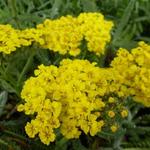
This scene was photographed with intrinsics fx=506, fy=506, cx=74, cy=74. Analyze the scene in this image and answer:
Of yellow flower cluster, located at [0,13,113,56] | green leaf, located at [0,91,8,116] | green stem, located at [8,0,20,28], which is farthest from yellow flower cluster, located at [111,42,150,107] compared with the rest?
green stem, located at [8,0,20,28]

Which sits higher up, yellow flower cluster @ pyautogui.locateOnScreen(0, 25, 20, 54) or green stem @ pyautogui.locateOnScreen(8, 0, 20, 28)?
yellow flower cluster @ pyautogui.locateOnScreen(0, 25, 20, 54)

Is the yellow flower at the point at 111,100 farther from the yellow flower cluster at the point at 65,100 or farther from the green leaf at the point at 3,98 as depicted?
the green leaf at the point at 3,98

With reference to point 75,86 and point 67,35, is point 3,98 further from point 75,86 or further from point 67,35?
point 75,86

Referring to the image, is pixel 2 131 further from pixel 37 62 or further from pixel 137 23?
pixel 137 23

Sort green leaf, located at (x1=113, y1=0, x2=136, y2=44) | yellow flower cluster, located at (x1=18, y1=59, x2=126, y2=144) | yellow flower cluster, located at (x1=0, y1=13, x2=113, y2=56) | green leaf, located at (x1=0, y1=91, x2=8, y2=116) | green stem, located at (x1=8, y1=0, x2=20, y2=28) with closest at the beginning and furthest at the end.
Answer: yellow flower cluster, located at (x1=18, y1=59, x2=126, y2=144), yellow flower cluster, located at (x1=0, y1=13, x2=113, y2=56), green leaf, located at (x1=0, y1=91, x2=8, y2=116), green stem, located at (x1=8, y1=0, x2=20, y2=28), green leaf, located at (x1=113, y1=0, x2=136, y2=44)

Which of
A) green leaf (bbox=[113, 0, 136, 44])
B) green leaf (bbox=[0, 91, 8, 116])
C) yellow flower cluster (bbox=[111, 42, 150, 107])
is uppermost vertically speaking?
yellow flower cluster (bbox=[111, 42, 150, 107])

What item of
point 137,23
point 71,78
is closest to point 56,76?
point 71,78

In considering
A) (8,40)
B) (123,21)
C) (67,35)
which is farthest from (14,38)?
(123,21)

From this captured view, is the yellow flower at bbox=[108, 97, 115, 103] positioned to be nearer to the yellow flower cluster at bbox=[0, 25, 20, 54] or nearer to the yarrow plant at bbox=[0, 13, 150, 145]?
the yarrow plant at bbox=[0, 13, 150, 145]
